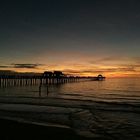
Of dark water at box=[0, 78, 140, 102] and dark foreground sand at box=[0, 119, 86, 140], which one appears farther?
dark water at box=[0, 78, 140, 102]

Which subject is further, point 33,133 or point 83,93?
point 83,93

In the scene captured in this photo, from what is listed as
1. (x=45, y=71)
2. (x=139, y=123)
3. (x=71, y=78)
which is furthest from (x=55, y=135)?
(x=71, y=78)

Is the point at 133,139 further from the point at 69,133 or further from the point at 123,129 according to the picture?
the point at 69,133

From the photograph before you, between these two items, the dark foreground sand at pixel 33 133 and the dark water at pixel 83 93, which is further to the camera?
the dark water at pixel 83 93

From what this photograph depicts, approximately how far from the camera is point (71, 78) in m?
116

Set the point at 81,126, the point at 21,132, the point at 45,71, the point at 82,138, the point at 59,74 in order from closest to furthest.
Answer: the point at 82,138, the point at 21,132, the point at 81,126, the point at 45,71, the point at 59,74

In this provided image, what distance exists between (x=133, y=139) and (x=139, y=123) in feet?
11.3

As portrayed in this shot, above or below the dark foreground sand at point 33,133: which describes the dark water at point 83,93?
below

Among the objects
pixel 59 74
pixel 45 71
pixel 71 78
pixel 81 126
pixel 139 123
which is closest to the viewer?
pixel 81 126

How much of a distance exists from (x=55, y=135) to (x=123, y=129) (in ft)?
11.7

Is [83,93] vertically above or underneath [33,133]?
underneath

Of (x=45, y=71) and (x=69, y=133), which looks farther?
(x=45, y=71)

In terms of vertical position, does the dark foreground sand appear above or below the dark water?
above

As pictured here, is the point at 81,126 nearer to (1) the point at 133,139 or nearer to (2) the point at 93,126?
(2) the point at 93,126
